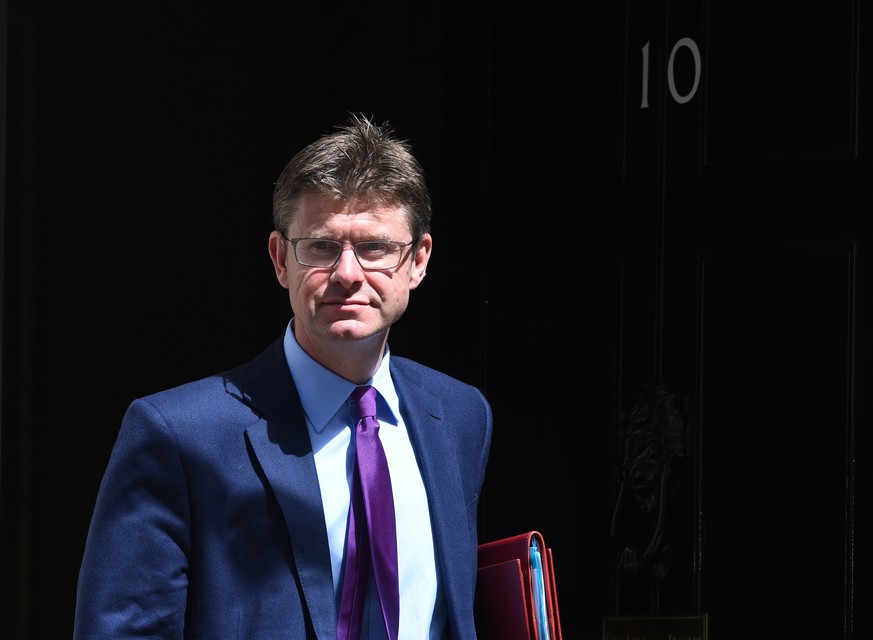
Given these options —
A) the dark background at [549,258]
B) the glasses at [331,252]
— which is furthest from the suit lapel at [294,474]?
the dark background at [549,258]

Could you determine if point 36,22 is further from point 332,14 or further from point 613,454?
point 613,454

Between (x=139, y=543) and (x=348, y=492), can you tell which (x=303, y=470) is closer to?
(x=348, y=492)

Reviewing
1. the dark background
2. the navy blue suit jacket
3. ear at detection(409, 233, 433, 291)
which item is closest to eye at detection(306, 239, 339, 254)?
ear at detection(409, 233, 433, 291)

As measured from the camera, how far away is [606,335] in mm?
4008

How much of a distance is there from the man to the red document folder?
56 millimetres

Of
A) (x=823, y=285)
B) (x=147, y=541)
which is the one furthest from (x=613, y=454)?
(x=147, y=541)

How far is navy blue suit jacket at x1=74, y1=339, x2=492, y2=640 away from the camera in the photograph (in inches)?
88.0

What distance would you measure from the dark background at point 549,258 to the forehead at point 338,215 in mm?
1496

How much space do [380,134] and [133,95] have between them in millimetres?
2391

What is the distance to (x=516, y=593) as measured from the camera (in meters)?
2.52

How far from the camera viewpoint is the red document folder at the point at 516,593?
248 centimetres

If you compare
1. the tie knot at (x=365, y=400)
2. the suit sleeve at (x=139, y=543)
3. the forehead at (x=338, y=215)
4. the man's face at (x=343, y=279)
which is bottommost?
the suit sleeve at (x=139, y=543)

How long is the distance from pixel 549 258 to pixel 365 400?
1.78m

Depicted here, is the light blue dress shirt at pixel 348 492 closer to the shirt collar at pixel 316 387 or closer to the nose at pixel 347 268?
the shirt collar at pixel 316 387
